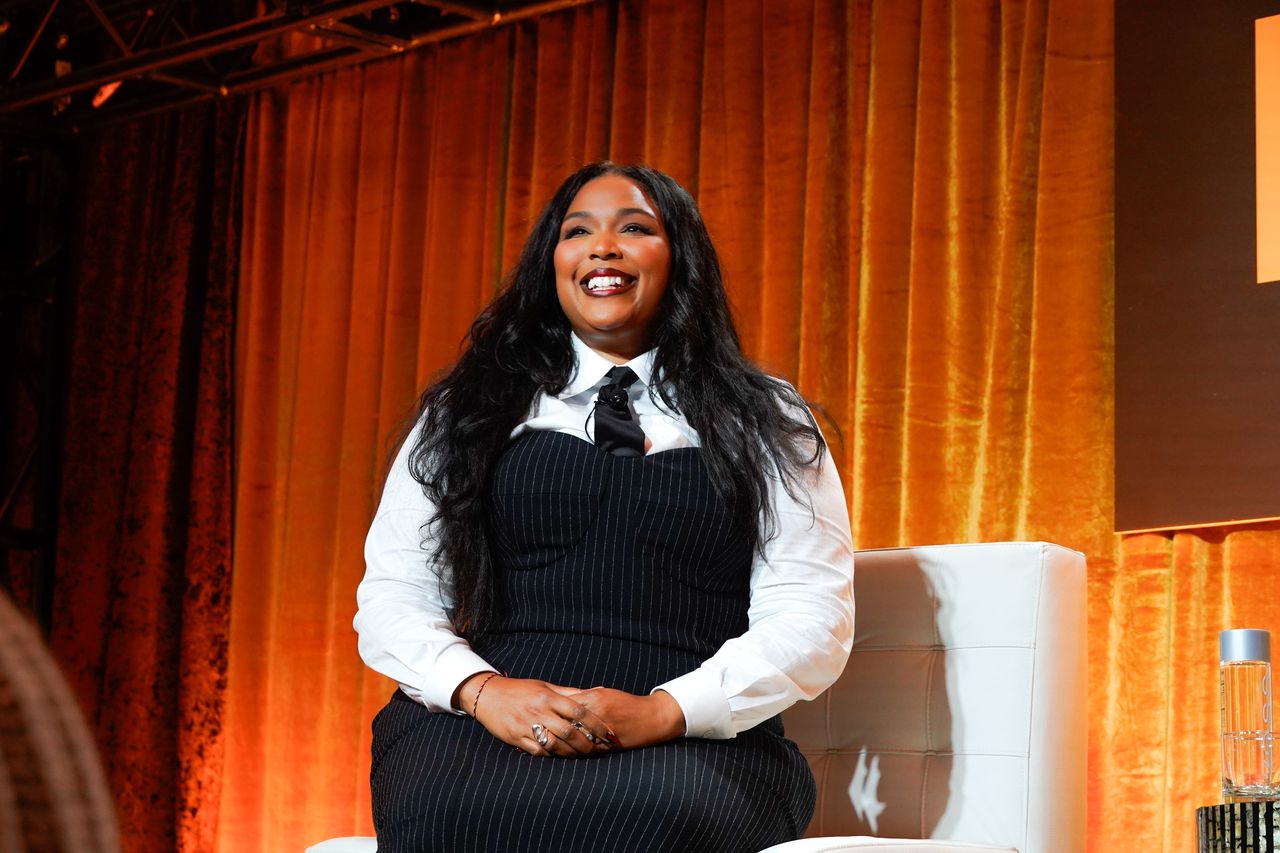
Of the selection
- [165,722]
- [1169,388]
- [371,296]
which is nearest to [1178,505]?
[1169,388]

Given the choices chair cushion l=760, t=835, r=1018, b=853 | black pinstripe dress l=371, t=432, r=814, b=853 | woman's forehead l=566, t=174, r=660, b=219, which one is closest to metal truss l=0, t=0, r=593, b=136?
woman's forehead l=566, t=174, r=660, b=219

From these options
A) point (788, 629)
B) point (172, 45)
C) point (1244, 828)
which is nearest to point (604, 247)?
point (788, 629)

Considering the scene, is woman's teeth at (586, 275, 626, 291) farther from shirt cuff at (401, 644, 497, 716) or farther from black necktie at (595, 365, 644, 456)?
shirt cuff at (401, 644, 497, 716)

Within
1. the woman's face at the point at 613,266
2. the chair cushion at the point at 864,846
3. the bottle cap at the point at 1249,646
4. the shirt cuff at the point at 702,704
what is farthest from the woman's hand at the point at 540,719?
the bottle cap at the point at 1249,646


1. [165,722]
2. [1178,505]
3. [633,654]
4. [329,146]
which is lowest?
[165,722]

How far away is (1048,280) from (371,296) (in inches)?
80.9

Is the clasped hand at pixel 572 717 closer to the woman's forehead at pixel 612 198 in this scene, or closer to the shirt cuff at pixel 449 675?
the shirt cuff at pixel 449 675

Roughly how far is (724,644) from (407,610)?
415mm

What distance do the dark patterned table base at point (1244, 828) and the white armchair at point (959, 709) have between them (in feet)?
0.62

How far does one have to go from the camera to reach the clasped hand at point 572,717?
167 cm

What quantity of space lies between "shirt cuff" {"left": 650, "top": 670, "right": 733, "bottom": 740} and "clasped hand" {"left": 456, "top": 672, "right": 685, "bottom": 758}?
0.01 m

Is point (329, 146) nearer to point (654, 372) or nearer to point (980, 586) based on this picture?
point (654, 372)

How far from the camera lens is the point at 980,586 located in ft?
6.94

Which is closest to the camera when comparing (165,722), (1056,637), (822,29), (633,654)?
(633,654)
